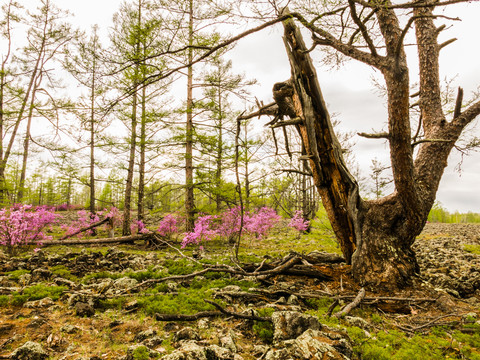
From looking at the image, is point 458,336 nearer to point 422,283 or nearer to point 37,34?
point 422,283

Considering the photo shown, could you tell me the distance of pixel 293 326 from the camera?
5.63ft

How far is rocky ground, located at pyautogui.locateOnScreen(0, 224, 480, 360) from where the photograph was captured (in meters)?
1.57

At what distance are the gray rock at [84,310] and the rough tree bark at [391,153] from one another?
10.5 ft

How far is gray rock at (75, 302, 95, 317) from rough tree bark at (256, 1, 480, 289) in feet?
10.5

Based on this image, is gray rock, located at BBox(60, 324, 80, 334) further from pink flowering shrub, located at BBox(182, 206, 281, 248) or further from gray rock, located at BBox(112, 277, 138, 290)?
pink flowering shrub, located at BBox(182, 206, 281, 248)

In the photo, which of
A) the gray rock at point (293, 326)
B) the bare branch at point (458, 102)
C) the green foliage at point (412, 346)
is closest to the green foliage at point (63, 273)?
the gray rock at point (293, 326)

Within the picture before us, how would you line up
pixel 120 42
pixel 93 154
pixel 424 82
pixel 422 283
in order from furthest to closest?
pixel 93 154 < pixel 120 42 < pixel 424 82 < pixel 422 283

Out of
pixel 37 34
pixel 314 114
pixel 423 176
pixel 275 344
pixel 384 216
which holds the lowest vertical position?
pixel 275 344

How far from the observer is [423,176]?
11.1ft

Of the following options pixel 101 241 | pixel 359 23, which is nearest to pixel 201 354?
pixel 359 23

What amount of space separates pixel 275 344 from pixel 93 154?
1573 centimetres

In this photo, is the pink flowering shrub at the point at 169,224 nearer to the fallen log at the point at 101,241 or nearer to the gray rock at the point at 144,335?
the fallen log at the point at 101,241

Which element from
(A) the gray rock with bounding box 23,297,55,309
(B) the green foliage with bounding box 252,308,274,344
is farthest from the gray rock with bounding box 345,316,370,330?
(A) the gray rock with bounding box 23,297,55,309

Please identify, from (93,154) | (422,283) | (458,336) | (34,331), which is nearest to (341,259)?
(422,283)
